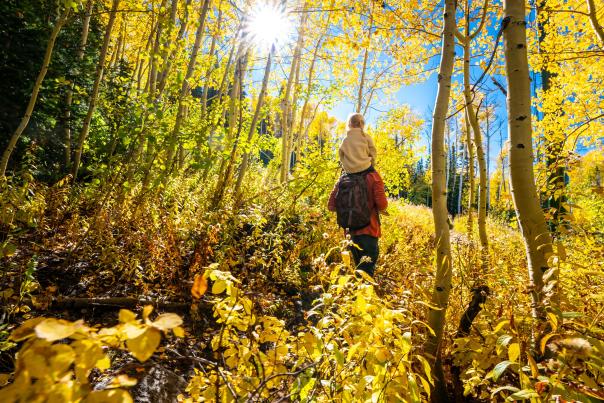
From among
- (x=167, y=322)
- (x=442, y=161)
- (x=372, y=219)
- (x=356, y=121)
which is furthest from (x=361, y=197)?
(x=167, y=322)

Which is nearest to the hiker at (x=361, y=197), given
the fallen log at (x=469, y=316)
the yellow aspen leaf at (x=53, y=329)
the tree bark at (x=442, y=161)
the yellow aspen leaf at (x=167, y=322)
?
the tree bark at (x=442, y=161)

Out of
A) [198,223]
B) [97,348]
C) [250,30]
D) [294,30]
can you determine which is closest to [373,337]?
[97,348]

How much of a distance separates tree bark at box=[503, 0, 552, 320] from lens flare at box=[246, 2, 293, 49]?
179 inches

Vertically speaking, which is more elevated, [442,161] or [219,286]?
[442,161]

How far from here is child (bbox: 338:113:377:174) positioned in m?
3.46

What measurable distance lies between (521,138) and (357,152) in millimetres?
1793

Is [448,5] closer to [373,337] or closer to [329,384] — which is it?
[373,337]

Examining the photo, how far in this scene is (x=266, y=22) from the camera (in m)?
6.02

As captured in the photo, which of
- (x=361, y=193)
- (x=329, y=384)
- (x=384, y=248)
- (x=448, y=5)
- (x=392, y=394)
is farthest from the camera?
(x=384, y=248)

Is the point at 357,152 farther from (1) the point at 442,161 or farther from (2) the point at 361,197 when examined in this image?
(1) the point at 442,161

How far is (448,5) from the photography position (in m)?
2.16

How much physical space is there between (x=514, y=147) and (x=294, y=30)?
7.89 metres

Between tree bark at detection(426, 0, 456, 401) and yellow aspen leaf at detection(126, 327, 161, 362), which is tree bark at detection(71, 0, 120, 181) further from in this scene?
yellow aspen leaf at detection(126, 327, 161, 362)

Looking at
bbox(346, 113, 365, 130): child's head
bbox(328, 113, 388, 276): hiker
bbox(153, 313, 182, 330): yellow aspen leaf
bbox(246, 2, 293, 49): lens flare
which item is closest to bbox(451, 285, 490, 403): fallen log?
bbox(328, 113, 388, 276): hiker
